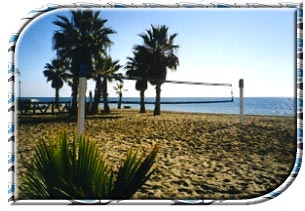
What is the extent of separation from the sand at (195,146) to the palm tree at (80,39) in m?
0.31

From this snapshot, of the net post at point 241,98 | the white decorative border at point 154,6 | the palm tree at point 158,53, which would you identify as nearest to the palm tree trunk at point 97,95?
the palm tree at point 158,53

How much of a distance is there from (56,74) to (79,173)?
27.7 inches

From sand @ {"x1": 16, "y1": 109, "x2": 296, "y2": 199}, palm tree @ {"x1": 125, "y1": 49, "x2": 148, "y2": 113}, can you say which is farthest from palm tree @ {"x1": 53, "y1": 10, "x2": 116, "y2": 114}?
sand @ {"x1": 16, "y1": 109, "x2": 296, "y2": 199}

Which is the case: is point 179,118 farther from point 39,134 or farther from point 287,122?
point 39,134

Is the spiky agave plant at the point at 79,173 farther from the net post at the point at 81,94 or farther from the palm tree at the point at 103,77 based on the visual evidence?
the palm tree at the point at 103,77

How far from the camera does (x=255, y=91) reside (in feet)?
7.32

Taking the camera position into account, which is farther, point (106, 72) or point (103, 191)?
point (106, 72)

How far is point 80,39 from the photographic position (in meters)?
2.22

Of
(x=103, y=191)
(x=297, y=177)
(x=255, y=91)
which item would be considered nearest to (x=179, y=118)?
(x=255, y=91)

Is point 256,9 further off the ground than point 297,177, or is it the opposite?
point 256,9

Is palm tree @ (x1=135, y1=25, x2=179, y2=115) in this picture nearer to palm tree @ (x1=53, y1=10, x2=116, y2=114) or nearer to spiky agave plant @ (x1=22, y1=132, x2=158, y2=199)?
palm tree @ (x1=53, y1=10, x2=116, y2=114)

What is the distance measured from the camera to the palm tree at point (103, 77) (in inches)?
87.2

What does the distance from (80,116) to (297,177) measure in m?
1.51

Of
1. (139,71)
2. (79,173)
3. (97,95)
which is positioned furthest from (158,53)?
(79,173)
